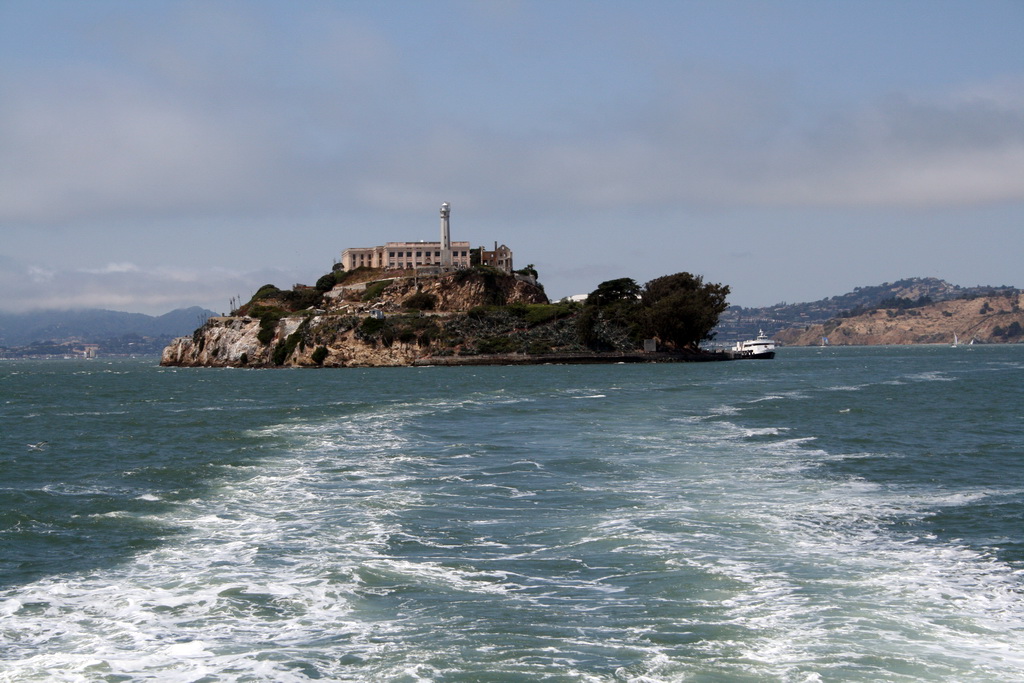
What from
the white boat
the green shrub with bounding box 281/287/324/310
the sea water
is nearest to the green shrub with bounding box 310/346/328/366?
the green shrub with bounding box 281/287/324/310

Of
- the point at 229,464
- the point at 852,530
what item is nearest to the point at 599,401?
the point at 229,464

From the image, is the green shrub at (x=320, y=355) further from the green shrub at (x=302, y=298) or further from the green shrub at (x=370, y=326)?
the green shrub at (x=302, y=298)

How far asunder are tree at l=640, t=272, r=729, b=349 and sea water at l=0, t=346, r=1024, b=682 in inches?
3434

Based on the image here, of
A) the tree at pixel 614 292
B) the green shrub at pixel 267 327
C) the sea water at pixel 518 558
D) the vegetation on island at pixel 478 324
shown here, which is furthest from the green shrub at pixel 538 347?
the sea water at pixel 518 558

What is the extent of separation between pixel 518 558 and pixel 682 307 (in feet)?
350

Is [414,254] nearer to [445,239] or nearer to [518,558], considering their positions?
[445,239]

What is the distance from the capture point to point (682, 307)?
11775 cm

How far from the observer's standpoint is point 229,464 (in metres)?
25.0

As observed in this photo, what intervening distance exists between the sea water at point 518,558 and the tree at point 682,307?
286ft

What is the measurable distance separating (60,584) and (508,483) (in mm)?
9987

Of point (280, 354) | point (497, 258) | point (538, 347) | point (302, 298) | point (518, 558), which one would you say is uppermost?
point (497, 258)

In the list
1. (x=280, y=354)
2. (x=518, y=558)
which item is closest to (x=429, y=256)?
(x=280, y=354)

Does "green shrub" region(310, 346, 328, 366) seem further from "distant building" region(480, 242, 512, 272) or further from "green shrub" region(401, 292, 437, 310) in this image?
"distant building" region(480, 242, 512, 272)

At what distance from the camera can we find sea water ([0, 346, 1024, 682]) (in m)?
9.56
